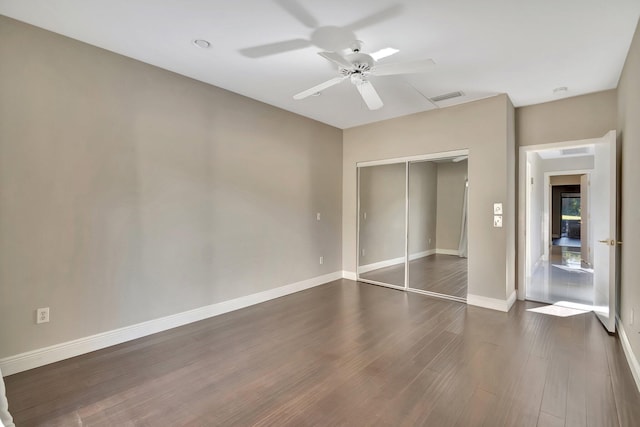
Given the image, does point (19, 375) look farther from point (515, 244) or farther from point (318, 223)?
point (515, 244)

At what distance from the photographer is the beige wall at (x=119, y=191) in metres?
2.38

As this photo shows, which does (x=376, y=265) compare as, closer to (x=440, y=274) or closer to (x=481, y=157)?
(x=440, y=274)

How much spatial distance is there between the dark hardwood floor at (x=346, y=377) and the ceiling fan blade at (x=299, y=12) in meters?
2.82

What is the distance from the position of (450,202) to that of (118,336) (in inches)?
182

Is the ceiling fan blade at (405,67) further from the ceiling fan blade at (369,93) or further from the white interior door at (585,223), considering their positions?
the white interior door at (585,223)

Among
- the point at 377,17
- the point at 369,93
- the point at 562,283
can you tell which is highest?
the point at 377,17

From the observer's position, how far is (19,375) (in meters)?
2.33

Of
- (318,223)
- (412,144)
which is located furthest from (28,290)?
(412,144)

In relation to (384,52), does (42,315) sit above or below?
below

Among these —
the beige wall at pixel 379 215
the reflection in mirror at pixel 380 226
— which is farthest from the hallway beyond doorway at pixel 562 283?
the beige wall at pixel 379 215

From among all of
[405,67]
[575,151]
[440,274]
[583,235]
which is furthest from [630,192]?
[583,235]

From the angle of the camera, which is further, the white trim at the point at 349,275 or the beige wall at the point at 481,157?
the white trim at the point at 349,275

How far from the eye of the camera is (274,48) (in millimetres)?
2725

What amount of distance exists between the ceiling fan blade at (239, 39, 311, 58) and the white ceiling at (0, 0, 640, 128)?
0.13 ft
